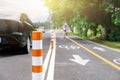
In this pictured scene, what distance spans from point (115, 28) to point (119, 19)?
8559 millimetres

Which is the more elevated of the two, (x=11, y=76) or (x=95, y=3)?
(x=95, y=3)

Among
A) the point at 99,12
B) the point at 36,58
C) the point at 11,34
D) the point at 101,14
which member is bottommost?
the point at 36,58

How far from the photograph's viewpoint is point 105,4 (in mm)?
26625

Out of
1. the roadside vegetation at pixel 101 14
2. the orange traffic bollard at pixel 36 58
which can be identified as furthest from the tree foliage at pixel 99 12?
the orange traffic bollard at pixel 36 58

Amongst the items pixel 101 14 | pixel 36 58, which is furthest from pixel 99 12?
pixel 36 58

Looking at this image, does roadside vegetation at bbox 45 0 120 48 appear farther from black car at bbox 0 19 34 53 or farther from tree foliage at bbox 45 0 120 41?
black car at bbox 0 19 34 53

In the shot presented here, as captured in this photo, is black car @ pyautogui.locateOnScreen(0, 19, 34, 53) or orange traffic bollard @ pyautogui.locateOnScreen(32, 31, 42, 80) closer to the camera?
orange traffic bollard @ pyautogui.locateOnScreen(32, 31, 42, 80)

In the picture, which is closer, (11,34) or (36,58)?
(36,58)

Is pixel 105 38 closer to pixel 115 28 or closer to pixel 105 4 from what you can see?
pixel 115 28

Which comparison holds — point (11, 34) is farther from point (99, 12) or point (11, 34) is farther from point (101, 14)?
point (101, 14)

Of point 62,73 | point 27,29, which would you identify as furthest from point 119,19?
point 62,73

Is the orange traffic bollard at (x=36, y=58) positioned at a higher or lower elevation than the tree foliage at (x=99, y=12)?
lower

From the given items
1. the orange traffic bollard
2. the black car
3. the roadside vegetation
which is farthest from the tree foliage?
the orange traffic bollard

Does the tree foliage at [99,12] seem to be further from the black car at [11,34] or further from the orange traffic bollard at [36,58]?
the orange traffic bollard at [36,58]
